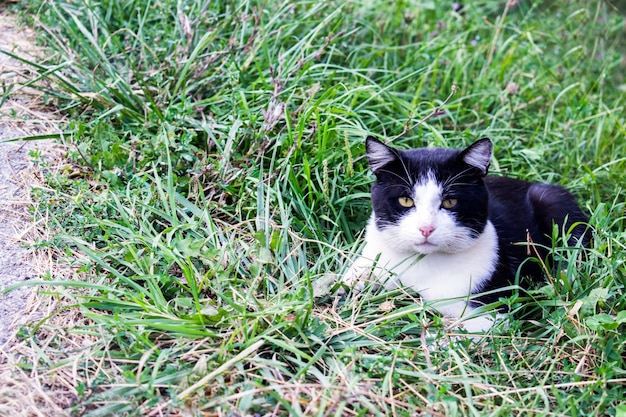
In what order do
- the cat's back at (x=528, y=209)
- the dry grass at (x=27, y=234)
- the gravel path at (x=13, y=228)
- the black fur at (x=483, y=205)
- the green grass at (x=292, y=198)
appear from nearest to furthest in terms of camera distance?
the dry grass at (x=27, y=234), the green grass at (x=292, y=198), the gravel path at (x=13, y=228), the black fur at (x=483, y=205), the cat's back at (x=528, y=209)

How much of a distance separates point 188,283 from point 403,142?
1439mm

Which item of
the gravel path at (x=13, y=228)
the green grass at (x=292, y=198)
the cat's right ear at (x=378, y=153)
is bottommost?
the gravel path at (x=13, y=228)

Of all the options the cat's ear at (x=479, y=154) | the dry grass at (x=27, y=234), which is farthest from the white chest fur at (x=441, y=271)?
the dry grass at (x=27, y=234)

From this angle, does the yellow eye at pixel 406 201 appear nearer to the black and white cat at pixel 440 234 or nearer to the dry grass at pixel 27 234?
the black and white cat at pixel 440 234

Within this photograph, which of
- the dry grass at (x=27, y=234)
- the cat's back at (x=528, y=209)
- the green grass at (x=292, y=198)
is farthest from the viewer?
the cat's back at (x=528, y=209)

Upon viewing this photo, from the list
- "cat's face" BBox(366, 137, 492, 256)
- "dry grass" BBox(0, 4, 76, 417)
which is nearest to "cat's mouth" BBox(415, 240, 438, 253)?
"cat's face" BBox(366, 137, 492, 256)

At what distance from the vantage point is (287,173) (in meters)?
2.85

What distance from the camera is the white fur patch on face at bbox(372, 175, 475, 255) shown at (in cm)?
234

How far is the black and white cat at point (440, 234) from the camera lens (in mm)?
2385

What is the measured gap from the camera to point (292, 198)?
2.86 m

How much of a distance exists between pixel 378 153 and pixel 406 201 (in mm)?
204

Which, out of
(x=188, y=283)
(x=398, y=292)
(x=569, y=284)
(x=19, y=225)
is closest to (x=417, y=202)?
(x=398, y=292)

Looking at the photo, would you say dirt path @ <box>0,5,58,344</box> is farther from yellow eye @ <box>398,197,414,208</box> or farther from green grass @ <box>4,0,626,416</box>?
yellow eye @ <box>398,197,414,208</box>

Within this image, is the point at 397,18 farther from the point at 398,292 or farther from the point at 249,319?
the point at 249,319
